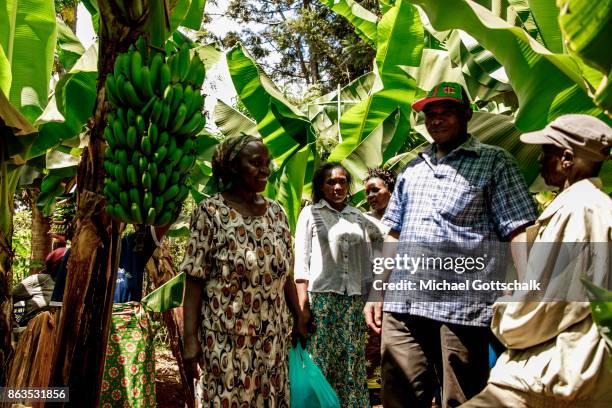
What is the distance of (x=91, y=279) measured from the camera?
260cm

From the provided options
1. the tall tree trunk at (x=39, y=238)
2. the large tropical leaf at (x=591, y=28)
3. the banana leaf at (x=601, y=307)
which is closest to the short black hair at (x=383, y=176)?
the large tropical leaf at (x=591, y=28)

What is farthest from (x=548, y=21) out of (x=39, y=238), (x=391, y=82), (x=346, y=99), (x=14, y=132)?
(x=39, y=238)

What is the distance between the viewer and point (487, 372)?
2.81 meters

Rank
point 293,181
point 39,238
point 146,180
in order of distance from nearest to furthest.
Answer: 1. point 146,180
2. point 293,181
3. point 39,238

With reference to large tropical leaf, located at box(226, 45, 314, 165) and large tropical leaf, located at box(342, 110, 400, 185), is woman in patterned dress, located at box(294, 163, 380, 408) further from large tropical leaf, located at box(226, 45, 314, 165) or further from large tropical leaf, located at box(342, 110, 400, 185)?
large tropical leaf, located at box(226, 45, 314, 165)

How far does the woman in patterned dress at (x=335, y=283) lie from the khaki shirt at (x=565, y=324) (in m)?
1.95

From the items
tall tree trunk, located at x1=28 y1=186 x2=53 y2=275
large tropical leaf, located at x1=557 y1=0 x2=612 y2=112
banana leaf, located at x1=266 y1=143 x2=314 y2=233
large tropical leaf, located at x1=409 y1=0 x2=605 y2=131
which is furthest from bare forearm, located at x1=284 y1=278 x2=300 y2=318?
tall tree trunk, located at x1=28 y1=186 x2=53 y2=275

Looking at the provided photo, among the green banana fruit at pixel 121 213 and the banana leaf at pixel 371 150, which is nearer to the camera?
the green banana fruit at pixel 121 213

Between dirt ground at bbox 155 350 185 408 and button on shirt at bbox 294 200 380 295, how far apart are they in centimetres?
285

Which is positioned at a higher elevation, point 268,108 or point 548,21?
point 268,108

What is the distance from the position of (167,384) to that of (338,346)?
3583 mm

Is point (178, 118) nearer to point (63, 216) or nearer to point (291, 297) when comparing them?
point (291, 297)

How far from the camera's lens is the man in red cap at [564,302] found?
199cm

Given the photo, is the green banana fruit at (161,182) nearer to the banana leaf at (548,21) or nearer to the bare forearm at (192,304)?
the bare forearm at (192,304)
